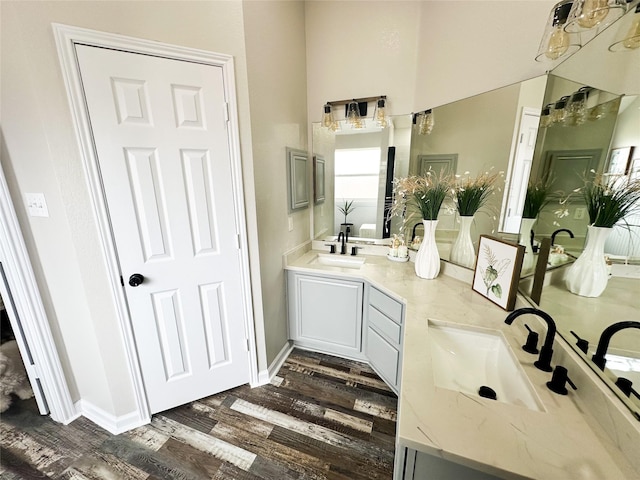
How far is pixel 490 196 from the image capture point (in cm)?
157

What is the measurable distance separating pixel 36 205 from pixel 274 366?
1839mm

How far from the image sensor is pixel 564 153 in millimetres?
1136

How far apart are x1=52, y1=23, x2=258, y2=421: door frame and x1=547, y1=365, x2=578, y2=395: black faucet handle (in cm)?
158

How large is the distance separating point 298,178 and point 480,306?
1.65m

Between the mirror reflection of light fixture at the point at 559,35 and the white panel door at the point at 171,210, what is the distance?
1.62 meters

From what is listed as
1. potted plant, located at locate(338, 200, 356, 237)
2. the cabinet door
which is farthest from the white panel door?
potted plant, located at locate(338, 200, 356, 237)

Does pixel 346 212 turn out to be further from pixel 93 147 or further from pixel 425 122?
pixel 93 147

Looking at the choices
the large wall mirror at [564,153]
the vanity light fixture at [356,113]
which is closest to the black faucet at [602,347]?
the large wall mirror at [564,153]

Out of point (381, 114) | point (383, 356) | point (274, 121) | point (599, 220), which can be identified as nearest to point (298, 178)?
point (274, 121)

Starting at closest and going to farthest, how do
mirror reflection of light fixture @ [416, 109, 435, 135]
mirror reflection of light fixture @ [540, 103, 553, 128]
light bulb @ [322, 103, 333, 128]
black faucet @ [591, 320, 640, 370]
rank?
black faucet @ [591, 320, 640, 370] < mirror reflection of light fixture @ [540, 103, 553, 128] < mirror reflection of light fixture @ [416, 109, 435, 135] < light bulb @ [322, 103, 333, 128]

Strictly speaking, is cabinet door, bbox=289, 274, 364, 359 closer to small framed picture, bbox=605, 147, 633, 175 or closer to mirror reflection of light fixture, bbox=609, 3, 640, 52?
small framed picture, bbox=605, 147, 633, 175

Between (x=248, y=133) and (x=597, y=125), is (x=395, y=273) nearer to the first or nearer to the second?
(x=597, y=125)

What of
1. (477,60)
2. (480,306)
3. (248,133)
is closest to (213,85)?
(248,133)

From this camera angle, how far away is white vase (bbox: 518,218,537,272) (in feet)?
4.38
